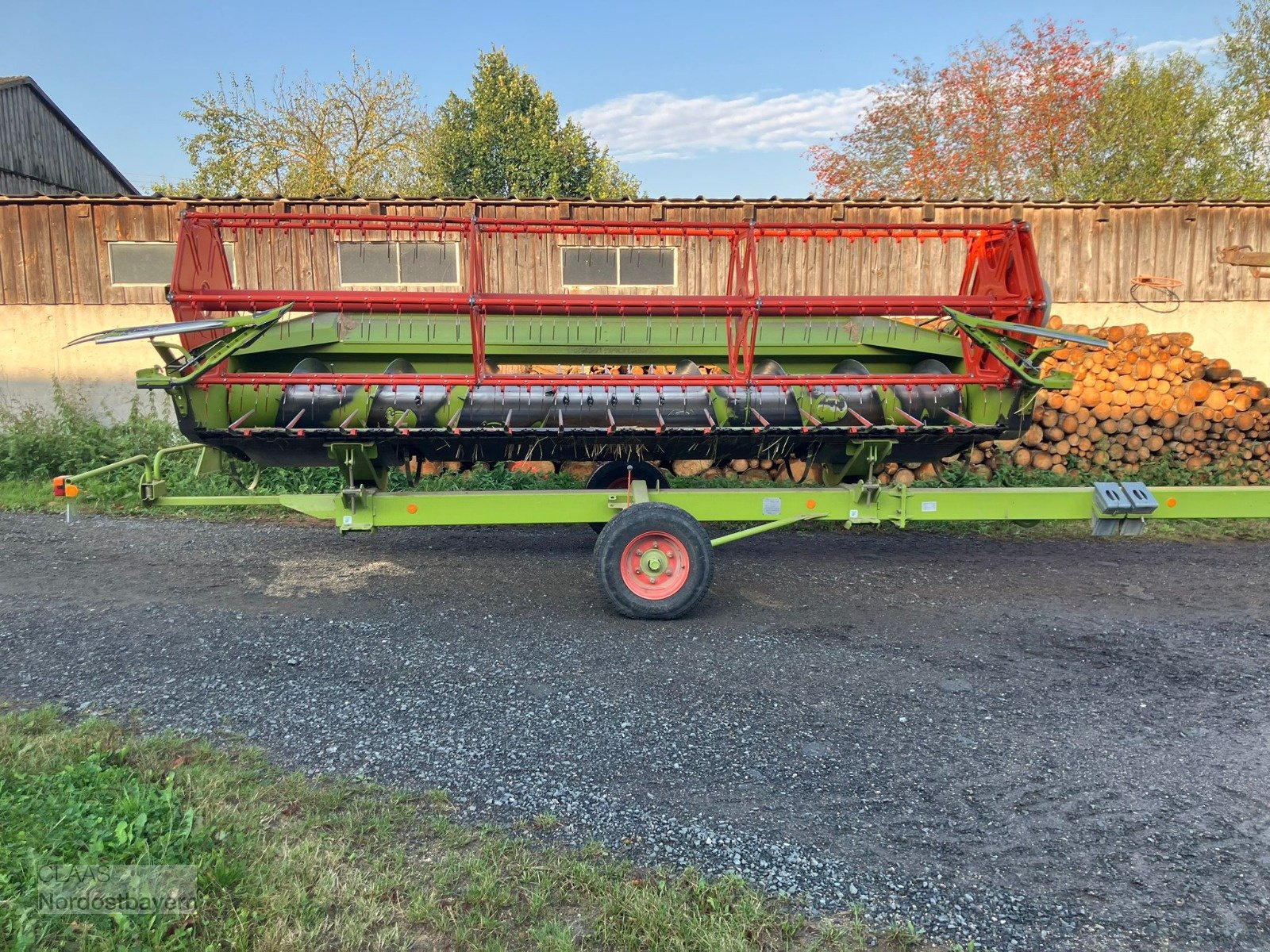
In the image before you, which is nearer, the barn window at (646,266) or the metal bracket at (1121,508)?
the metal bracket at (1121,508)

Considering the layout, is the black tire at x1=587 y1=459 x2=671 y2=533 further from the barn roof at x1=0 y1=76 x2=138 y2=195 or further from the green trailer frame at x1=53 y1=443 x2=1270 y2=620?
the barn roof at x1=0 y1=76 x2=138 y2=195

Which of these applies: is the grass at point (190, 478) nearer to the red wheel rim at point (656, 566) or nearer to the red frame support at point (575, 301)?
the red frame support at point (575, 301)

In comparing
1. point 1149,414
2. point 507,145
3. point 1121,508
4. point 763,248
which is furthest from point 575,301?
point 507,145

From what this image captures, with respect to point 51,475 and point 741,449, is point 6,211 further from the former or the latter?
point 741,449

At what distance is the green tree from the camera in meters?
18.9

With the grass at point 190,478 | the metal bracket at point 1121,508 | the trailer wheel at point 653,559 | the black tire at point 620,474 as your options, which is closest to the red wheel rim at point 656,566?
the trailer wheel at point 653,559

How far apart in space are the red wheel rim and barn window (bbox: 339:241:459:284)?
636 centimetres

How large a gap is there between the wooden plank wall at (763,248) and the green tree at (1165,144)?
380 inches

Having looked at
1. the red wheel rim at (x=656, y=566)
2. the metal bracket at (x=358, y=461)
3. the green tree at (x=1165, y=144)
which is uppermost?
the green tree at (x=1165, y=144)

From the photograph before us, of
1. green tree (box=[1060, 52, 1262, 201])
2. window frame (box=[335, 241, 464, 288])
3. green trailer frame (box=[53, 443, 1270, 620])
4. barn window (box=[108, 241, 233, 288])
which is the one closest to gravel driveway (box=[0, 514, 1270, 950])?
green trailer frame (box=[53, 443, 1270, 620])

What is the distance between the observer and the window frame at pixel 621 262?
33.9 feet

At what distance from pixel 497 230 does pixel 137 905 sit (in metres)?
4.27

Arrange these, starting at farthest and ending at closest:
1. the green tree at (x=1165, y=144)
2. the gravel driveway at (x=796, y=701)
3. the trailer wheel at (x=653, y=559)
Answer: the green tree at (x=1165, y=144) → the trailer wheel at (x=653, y=559) → the gravel driveway at (x=796, y=701)

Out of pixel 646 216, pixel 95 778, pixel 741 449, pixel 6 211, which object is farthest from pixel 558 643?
pixel 6 211
